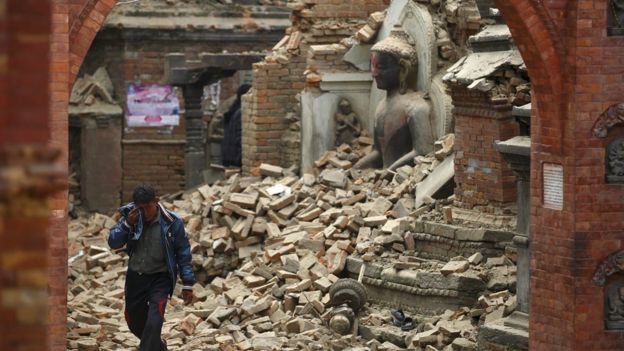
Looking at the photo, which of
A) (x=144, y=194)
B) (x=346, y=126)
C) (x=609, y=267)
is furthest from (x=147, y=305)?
(x=346, y=126)

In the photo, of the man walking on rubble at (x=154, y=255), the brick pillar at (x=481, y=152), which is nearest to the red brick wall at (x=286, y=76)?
the brick pillar at (x=481, y=152)

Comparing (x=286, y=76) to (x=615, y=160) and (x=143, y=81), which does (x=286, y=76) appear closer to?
(x=143, y=81)

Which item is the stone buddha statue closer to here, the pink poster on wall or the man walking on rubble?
the man walking on rubble

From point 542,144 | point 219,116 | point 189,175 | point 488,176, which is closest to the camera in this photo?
point 542,144

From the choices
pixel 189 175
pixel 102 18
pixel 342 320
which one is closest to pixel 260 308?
pixel 342 320

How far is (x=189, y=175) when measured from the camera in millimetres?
26891

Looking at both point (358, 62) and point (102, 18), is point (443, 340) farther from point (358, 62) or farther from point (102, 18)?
point (358, 62)

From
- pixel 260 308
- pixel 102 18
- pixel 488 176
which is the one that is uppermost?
pixel 102 18

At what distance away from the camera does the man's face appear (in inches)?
454

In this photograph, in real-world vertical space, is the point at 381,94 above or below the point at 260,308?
above

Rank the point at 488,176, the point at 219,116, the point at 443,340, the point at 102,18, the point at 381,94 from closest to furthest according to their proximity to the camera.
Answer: the point at 102,18
the point at 443,340
the point at 488,176
the point at 381,94
the point at 219,116

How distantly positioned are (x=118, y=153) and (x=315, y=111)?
8418mm

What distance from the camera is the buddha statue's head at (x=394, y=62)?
699 inches

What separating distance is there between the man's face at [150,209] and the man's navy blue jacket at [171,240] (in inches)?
1.8
